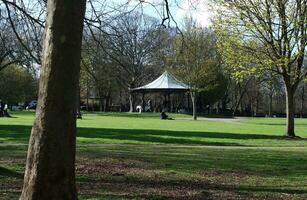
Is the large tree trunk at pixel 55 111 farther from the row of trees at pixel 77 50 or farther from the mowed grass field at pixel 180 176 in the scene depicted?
the mowed grass field at pixel 180 176

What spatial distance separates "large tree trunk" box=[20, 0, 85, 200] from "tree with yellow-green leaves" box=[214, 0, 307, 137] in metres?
24.2

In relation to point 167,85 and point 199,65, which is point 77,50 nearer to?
point 199,65

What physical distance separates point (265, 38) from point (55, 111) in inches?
996

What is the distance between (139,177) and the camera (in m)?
11.5

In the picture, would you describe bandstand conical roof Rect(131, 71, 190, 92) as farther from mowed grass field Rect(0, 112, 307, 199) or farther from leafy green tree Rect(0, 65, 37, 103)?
mowed grass field Rect(0, 112, 307, 199)

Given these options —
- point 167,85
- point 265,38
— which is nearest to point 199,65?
point 167,85

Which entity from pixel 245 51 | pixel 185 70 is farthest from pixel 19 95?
pixel 245 51

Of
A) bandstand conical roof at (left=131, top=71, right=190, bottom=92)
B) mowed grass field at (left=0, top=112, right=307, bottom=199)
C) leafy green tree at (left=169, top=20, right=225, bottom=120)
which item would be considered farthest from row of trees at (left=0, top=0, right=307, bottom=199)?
bandstand conical roof at (left=131, top=71, right=190, bottom=92)

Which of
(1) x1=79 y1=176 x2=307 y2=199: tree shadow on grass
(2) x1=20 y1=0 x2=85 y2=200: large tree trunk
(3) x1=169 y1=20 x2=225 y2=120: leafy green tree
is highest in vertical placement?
(3) x1=169 y1=20 x2=225 y2=120: leafy green tree

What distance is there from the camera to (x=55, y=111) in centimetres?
585

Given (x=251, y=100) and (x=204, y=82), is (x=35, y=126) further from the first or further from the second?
(x=251, y=100)

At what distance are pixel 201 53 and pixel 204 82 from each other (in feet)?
15.9

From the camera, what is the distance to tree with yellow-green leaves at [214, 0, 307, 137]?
29.1 meters

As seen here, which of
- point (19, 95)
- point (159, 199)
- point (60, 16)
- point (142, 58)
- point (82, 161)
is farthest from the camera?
point (19, 95)
